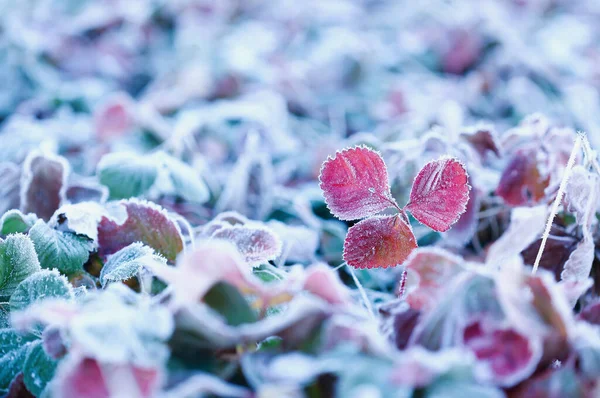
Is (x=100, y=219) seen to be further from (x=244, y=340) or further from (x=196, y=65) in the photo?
(x=196, y=65)

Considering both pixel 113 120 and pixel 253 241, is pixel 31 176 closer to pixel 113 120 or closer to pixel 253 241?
pixel 253 241

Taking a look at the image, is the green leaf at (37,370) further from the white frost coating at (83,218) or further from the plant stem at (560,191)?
the plant stem at (560,191)

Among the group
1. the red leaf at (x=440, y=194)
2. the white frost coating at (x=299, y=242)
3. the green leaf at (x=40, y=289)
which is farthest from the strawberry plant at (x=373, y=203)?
the green leaf at (x=40, y=289)

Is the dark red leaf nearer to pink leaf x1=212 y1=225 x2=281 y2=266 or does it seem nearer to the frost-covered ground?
the frost-covered ground

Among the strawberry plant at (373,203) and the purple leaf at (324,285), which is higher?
the purple leaf at (324,285)

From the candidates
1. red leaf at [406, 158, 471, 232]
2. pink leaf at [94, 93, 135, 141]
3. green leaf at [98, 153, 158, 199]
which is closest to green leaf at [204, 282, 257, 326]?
red leaf at [406, 158, 471, 232]

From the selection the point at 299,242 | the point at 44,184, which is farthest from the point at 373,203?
the point at 44,184
